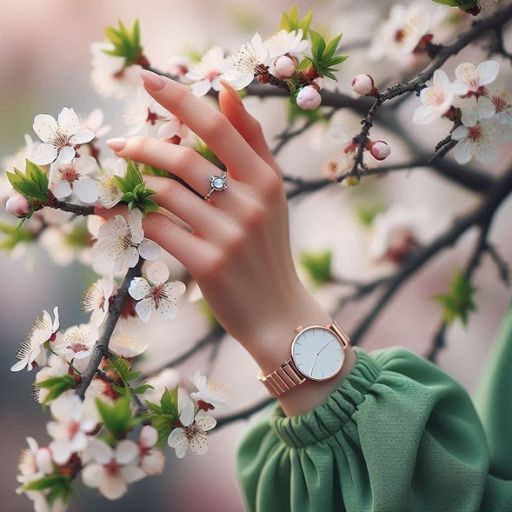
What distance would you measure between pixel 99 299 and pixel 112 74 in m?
0.32

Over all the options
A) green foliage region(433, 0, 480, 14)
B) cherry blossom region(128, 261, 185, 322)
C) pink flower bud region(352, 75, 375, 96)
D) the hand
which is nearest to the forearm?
the hand

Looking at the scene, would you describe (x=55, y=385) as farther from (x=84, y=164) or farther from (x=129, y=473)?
(x=84, y=164)

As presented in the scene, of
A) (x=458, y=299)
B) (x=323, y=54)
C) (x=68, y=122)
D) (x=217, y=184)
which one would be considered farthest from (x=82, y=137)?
(x=458, y=299)

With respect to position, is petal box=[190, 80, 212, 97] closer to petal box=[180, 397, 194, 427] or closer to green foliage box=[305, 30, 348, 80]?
green foliage box=[305, 30, 348, 80]

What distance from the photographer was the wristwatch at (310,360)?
68 centimetres

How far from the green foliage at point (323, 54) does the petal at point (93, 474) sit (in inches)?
16.0

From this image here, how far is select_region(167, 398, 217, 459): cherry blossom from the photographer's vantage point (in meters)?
0.59

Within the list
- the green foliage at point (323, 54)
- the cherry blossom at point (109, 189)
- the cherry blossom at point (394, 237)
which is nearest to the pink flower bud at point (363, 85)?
the green foliage at point (323, 54)

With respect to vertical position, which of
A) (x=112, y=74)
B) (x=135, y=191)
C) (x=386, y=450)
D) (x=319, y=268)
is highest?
(x=112, y=74)

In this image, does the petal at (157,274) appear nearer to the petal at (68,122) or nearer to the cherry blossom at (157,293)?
the cherry blossom at (157,293)

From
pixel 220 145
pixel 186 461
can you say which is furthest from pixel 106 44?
pixel 186 461

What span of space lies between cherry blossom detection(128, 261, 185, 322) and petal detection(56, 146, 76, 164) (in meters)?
0.12

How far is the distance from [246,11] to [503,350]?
0.73 meters

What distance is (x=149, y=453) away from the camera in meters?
0.55
